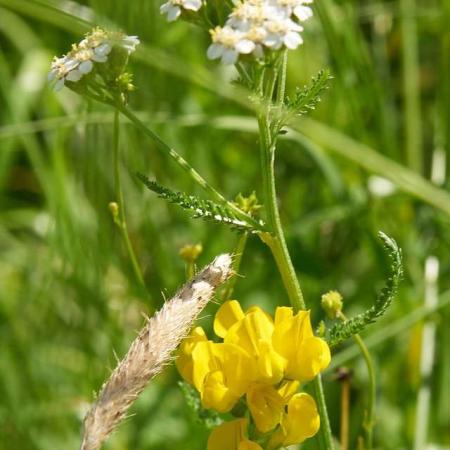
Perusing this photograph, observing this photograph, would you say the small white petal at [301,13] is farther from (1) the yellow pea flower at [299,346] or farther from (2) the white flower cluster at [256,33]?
(1) the yellow pea flower at [299,346]

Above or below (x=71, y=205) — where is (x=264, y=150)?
above

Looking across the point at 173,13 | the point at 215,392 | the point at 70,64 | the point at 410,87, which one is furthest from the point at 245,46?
the point at 410,87

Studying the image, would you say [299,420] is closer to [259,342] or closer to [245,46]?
[259,342]

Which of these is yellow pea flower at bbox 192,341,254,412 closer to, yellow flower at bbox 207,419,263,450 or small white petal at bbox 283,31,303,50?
yellow flower at bbox 207,419,263,450

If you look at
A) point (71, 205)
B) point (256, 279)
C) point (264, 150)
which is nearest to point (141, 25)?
point (71, 205)

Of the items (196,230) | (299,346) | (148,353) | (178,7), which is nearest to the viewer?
(148,353)

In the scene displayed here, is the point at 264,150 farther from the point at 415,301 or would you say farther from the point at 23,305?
the point at 23,305
